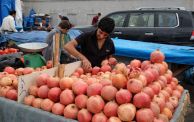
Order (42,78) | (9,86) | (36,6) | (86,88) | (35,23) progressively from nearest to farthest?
(86,88)
(42,78)
(9,86)
(35,23)
(36,6)

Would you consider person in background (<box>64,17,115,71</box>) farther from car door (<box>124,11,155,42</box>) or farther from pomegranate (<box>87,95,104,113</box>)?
car door (<box>124,11,155,42</box>)

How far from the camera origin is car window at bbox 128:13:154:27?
35.7ft

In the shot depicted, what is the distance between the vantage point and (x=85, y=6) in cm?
2111

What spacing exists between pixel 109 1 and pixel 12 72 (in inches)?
661

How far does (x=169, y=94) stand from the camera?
339 cm

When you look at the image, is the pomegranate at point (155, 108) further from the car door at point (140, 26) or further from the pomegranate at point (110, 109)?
the car door at point (140, 26)

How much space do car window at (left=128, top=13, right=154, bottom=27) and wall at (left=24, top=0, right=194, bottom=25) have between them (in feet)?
25.4

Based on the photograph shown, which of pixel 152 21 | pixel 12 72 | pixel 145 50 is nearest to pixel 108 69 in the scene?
pixel 12 72

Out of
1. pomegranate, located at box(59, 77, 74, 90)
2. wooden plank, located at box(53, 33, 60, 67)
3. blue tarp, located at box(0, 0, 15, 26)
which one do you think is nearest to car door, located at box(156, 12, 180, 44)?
blue tarp, located at box(0, 0, 15, 26)

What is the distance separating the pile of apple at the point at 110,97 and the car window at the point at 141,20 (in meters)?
7.64

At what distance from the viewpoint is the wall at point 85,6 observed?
18609 mm

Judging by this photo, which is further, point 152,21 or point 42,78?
point 152,21

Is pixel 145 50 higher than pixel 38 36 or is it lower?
higher

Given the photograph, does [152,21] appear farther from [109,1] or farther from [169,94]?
[109,1]
